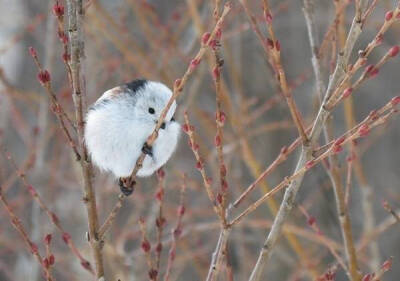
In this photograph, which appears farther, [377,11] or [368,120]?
[377,11]

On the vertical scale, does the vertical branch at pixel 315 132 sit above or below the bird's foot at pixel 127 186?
below

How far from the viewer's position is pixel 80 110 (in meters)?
1.36

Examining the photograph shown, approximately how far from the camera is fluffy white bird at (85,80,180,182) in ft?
5.55

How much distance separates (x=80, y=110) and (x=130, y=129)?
1.13 ft

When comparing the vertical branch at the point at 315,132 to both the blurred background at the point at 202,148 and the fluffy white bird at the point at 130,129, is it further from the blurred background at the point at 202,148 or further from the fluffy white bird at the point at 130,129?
the blurred background at the point at 202,148

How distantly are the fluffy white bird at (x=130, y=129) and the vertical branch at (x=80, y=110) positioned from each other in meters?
0.28

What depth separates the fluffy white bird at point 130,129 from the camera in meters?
1.69

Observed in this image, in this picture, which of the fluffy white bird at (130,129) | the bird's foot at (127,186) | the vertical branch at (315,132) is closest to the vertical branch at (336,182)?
the vertical branch at (315,132)

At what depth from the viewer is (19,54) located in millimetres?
6875

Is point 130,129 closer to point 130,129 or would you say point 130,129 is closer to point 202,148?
point 130,129

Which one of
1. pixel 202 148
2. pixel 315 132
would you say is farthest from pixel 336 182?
pixel 202 148

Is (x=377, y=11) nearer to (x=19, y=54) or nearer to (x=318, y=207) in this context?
(x=318, y=207)

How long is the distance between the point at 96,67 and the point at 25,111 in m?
3.01

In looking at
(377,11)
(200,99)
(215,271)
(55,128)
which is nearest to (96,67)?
(55,128)
